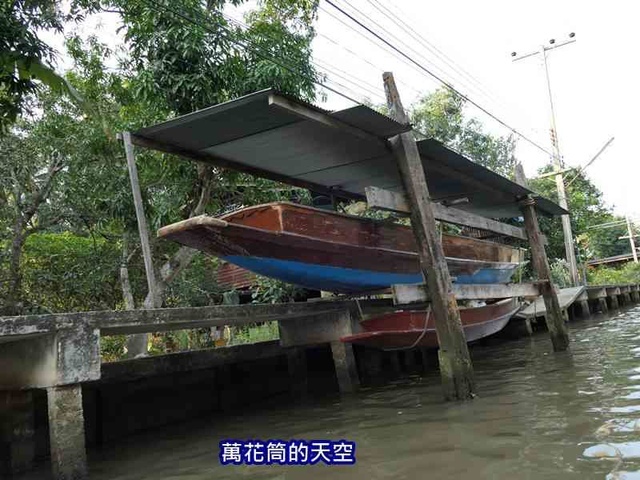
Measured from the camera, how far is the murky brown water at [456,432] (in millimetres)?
2891

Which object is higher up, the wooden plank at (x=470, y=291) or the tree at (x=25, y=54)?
the tree at (x=25, y=54)

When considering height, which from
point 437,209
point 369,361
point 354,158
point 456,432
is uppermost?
point 354,158

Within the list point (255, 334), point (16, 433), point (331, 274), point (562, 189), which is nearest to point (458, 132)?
point (562, 189)

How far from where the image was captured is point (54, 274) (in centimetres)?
954

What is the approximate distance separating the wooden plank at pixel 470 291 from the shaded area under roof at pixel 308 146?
1.44 meters

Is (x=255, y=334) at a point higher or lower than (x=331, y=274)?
lower

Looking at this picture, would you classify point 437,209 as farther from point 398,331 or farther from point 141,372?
point 141,372

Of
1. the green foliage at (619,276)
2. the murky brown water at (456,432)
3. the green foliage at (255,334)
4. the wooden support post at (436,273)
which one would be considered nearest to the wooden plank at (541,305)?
the murky brown water at (456,432)

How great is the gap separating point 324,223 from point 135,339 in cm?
404

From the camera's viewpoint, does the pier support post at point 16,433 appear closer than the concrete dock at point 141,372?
No

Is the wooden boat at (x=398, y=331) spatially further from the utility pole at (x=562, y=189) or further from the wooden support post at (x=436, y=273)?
the utility pole at (x=562, y=189)

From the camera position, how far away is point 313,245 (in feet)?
17.7

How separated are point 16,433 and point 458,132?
16713mm

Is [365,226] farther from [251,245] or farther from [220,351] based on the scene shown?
[220,351]
